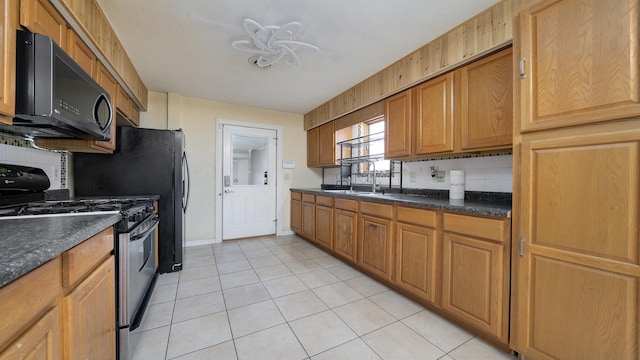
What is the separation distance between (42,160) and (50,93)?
4.03ft

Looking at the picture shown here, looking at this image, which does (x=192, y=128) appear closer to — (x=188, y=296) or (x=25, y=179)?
(x=25, y=179)

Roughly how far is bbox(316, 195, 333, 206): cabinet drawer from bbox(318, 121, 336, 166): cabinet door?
669 mm

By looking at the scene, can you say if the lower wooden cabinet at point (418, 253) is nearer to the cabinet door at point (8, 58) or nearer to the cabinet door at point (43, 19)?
the cabinet door at point (8, 58)

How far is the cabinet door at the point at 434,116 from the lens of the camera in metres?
2.09

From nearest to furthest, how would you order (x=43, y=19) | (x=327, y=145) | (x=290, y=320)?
(x=43, y=19) → (x=290, y=320) → (x=327, y=145)

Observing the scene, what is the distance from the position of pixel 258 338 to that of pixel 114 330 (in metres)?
0.81

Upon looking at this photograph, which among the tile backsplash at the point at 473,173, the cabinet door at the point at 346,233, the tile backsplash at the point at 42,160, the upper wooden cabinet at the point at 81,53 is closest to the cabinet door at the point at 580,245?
the tile backsplash at the point at 473,173

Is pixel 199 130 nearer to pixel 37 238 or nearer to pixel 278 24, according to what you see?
pixel 278 24

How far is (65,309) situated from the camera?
2.72ft

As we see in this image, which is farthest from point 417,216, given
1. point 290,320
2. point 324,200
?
point 324,200

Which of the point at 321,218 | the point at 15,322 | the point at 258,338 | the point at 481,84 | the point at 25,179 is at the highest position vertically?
the point at 481,84

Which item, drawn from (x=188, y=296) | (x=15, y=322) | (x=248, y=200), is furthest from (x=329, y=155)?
(x=15, y=322)

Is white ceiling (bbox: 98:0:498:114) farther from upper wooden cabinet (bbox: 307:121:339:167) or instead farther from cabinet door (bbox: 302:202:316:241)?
cabinet door (bbox: 302:202:316:241)

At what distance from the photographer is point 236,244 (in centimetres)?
383
